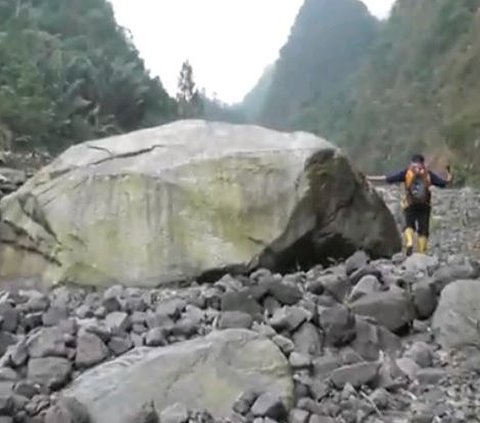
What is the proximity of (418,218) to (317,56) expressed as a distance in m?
73.9

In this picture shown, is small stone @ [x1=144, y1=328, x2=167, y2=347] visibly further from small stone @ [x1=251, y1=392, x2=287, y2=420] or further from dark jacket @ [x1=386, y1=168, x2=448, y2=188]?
dark jacket @ [x1=386, y1=168, x2=448, y2=188]

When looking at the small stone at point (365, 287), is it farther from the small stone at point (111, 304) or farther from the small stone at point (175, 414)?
the small stone at point (175, 414)

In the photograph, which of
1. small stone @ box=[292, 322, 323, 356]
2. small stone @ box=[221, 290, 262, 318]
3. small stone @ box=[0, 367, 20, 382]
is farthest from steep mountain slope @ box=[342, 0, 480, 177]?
small stone @ box=[0, 367, 20, 382]

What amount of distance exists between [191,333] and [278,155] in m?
2.04

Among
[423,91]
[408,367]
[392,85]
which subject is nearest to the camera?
[408,367]

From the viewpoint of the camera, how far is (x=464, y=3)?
1599 inches

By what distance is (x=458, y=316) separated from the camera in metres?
4.62

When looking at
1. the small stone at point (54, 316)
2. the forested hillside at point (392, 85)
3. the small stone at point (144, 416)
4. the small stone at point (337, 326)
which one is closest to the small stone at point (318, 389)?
the small stone at point (337, 326)

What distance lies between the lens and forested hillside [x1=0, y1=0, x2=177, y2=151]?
2073cm

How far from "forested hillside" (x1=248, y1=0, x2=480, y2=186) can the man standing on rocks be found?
54.9ft

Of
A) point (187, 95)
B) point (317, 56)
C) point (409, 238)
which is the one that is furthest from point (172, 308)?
point (317, 56)

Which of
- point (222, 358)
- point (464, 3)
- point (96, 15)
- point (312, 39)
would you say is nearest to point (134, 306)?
point (222, 358)

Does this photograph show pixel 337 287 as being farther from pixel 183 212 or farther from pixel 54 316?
pixel 54 316

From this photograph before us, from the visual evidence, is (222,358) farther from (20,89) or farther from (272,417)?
(20,89)
